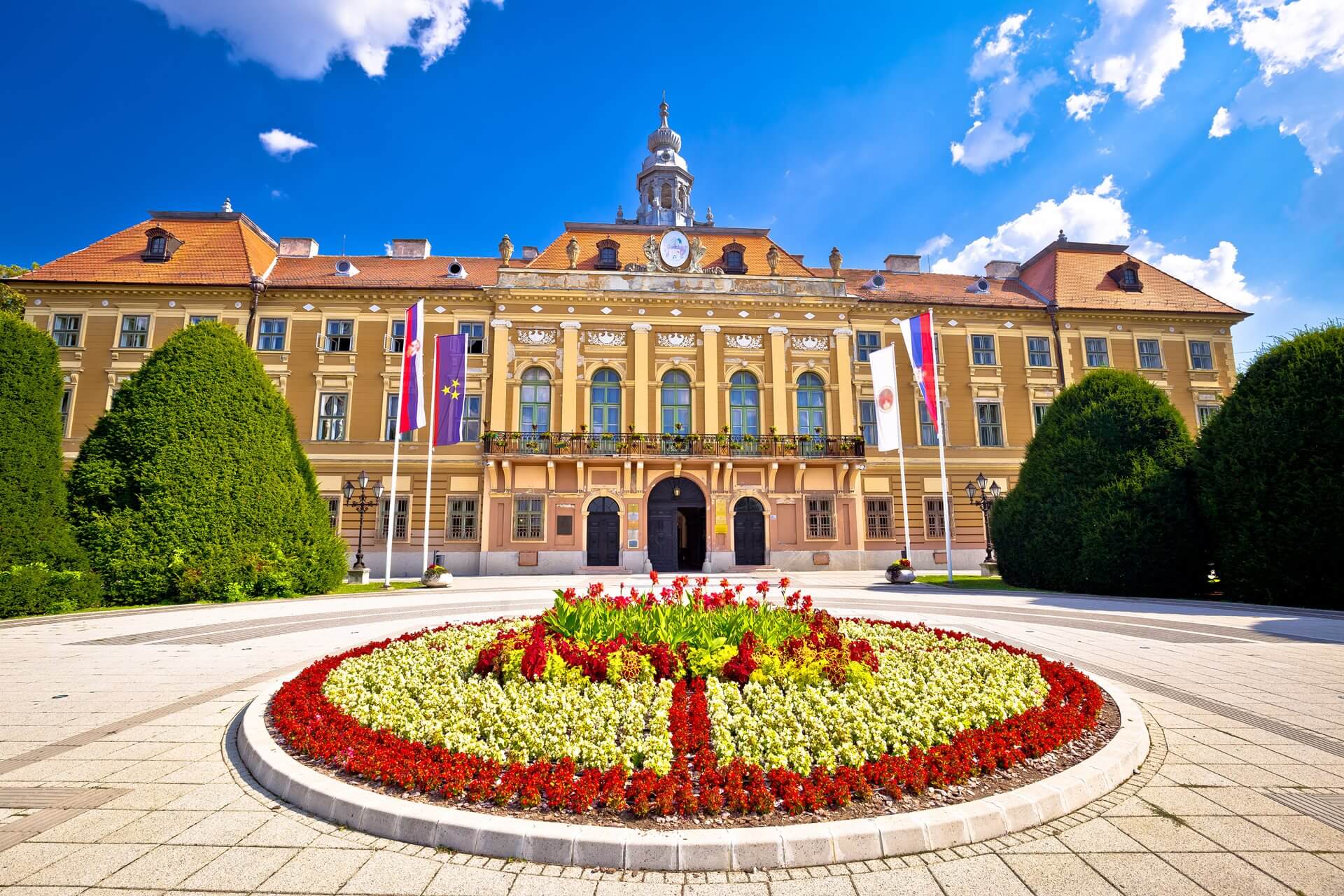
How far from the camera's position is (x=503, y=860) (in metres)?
3.32

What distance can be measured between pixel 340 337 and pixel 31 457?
57.3 ft

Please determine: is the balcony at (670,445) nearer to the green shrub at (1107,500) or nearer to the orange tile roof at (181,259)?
the green shrub at (1107,500)

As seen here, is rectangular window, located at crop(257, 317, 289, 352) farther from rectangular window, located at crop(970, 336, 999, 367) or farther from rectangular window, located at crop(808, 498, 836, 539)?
rectangular window, located at crop(970, 336, 999, 367)

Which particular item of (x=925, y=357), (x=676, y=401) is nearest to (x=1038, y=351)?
(x=925, y=357)

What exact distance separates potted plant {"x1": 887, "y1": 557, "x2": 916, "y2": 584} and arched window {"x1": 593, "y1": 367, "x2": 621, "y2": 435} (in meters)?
13.4

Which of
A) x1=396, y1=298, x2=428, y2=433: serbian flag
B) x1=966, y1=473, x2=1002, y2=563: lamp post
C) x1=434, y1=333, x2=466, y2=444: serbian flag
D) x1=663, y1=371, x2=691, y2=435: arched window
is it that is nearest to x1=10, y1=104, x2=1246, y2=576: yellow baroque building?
x1=663, y1=371, x2=691, y2=435: arched window

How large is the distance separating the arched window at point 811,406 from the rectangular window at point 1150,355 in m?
17.0

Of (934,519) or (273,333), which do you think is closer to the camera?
(273,333)

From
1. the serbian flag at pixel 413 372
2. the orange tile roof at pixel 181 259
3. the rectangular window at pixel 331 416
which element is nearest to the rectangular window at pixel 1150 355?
the serbian flag at pixel 413 372

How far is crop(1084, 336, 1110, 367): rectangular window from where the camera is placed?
32.0m

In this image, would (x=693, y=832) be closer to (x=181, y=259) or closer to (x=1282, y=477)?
(x=1282, y=477)

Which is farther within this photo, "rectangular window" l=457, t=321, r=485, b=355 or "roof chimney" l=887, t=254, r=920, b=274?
"roof chimney" l=887, t=254, r=920, b=274

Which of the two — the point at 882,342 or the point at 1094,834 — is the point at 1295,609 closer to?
the point at 1094,834

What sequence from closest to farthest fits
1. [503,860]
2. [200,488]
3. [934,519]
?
1. [503,860]
2. [200,488]
3. [934,519]
